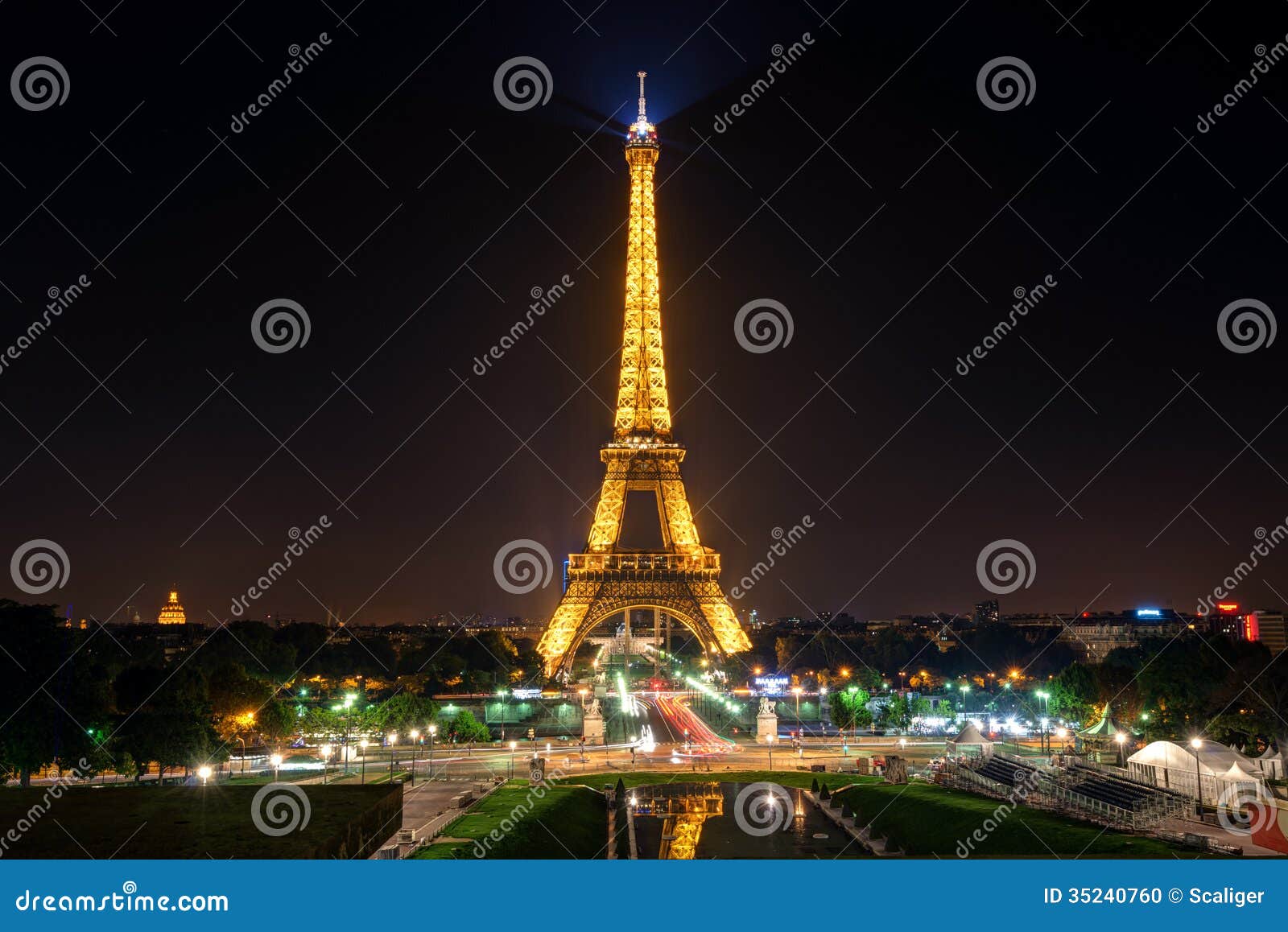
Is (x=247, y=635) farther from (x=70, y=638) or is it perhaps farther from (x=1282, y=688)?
(x=1282, y=688)

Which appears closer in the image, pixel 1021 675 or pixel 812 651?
pixel 1021 675

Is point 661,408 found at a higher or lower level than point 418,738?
higher

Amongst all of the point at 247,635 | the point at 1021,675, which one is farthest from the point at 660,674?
the point at 247,635

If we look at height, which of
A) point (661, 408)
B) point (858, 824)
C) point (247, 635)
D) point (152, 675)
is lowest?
point (858, 824)

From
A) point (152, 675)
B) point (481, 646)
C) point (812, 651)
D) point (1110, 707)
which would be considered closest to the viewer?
point (152, 675)

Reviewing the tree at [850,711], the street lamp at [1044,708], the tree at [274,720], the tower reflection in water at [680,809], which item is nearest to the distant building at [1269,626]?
the street lamp at [1044,708]

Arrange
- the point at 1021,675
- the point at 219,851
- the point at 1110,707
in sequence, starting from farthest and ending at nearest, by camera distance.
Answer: the point at 1021,675 < the point at 1110,707 < the point at 219,851

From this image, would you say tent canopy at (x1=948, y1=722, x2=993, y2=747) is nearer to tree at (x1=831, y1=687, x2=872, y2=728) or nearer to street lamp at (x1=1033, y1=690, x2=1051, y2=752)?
street lamp at (x1=1033, y1=690, x2=1051, y2=752)
